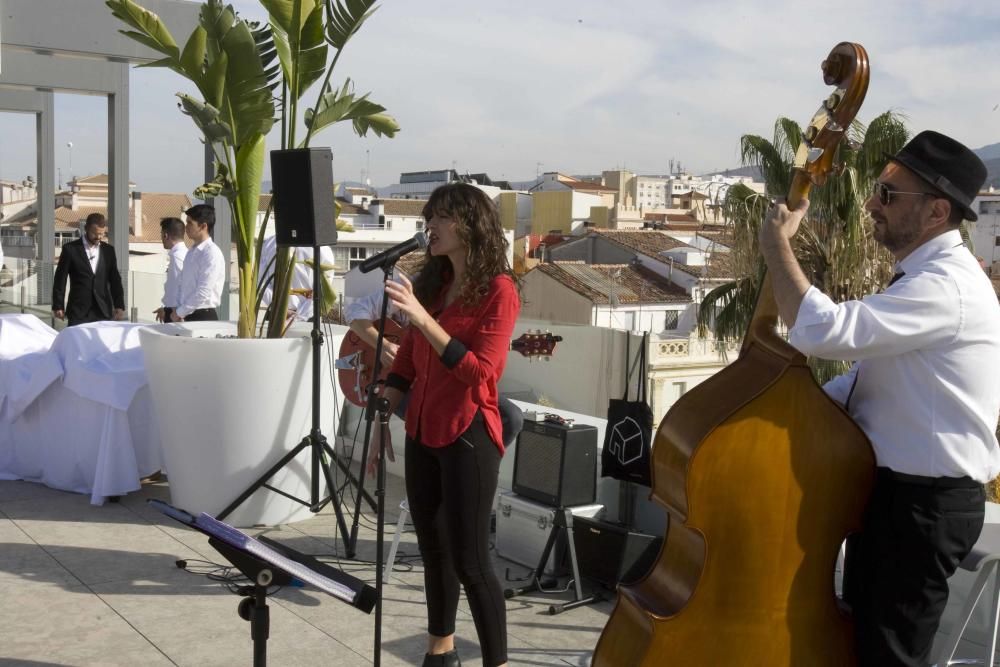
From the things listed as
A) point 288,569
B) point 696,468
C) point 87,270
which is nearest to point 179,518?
point 288,569

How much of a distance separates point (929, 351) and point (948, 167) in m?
0.38

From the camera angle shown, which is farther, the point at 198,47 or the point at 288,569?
the point at 198,47

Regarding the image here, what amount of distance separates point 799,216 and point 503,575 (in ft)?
8.73

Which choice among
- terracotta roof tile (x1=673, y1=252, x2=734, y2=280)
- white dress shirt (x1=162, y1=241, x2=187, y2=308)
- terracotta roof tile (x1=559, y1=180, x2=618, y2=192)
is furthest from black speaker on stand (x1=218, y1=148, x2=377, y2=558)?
terracotta roof tile (x1=559, y1=180, x2=618, y2=192)

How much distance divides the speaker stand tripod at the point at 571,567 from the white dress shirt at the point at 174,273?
4506mm

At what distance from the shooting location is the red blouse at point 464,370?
2957mm

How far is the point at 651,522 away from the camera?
4441mm

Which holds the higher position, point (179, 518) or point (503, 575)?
point (179, 518)

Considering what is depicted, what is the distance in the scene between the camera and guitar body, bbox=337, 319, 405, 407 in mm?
5062

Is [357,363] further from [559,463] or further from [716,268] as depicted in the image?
[716,268]

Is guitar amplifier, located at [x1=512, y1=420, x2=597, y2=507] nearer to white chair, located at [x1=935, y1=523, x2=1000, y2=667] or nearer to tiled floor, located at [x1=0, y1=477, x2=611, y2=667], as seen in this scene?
tiled floor, located at [x1=0, y1=477, x2=611, y2=667]

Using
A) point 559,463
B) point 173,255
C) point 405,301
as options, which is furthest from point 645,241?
point 405,301

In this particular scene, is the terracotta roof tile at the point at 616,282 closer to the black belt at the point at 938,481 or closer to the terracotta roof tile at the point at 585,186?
the terracotta roof tile at the point at 585,186

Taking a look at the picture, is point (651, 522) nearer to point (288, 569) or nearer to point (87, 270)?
point (288, 569)
